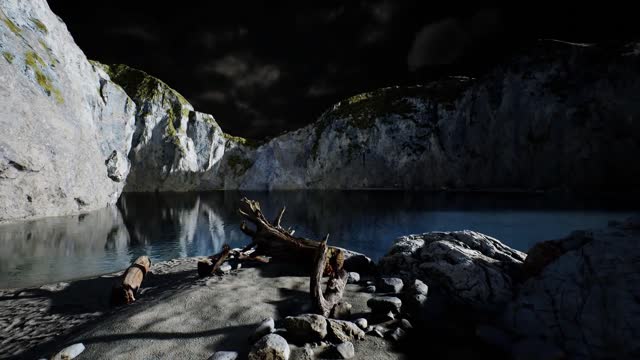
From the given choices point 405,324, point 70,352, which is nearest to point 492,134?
point 405,324

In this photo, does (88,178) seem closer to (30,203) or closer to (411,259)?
(30,203)

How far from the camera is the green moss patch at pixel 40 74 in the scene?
143 ft

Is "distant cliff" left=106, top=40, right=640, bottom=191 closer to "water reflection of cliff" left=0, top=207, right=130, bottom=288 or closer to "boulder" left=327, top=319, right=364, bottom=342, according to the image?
"boulder" left=327, top=319, right=364, bottom=342

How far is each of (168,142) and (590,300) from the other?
143 meters

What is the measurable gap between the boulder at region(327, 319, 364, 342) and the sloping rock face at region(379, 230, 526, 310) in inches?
170

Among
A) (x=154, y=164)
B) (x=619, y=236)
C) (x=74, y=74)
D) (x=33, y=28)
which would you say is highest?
(x=33, y=28)

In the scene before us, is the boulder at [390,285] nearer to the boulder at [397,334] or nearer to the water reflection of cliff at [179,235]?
the boulder at [397,334]

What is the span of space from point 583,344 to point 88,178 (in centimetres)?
5989

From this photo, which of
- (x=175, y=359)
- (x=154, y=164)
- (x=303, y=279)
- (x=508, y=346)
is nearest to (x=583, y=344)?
(x=508, y=346)

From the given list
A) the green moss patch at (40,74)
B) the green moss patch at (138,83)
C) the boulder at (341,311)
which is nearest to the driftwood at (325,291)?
the boulder at (341,311)

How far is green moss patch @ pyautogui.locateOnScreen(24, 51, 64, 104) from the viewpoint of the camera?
43.4 meters

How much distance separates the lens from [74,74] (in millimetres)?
58812

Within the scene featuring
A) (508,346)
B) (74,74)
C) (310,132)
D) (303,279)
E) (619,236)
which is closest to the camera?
(508,346)

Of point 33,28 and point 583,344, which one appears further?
point 33,28
